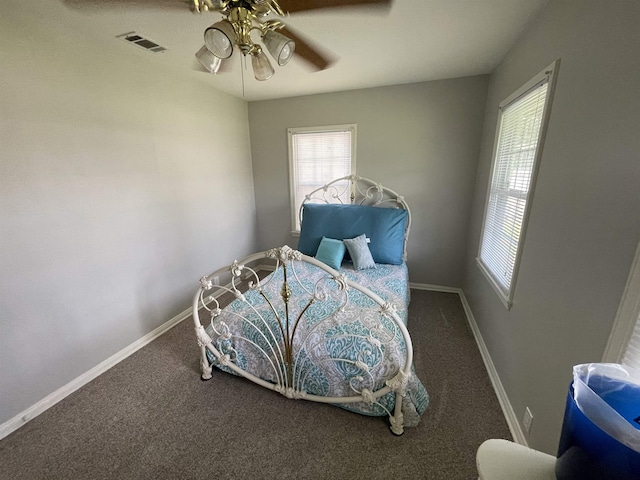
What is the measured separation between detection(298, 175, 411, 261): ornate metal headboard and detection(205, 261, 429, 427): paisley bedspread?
1.54 meters

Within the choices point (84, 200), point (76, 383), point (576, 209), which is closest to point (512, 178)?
point (576, 209)

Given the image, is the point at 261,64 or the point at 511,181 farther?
the point at 511,181

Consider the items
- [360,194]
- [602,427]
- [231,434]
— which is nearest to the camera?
[602,427]

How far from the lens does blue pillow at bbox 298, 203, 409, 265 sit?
282 centimetres

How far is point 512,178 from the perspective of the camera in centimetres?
196

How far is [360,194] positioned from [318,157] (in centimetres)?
74

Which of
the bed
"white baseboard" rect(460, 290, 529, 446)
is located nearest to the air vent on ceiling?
the bed

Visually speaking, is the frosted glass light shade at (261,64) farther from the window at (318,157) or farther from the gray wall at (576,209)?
the window at (318,157)

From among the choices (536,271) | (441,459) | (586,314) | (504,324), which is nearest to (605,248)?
(586,314)

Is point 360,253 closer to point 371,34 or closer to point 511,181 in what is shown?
point 511,181

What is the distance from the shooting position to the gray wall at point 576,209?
908 mm

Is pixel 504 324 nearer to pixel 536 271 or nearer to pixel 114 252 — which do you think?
pixel 536 271

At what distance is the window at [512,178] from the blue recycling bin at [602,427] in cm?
126

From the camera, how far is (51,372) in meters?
1.77
